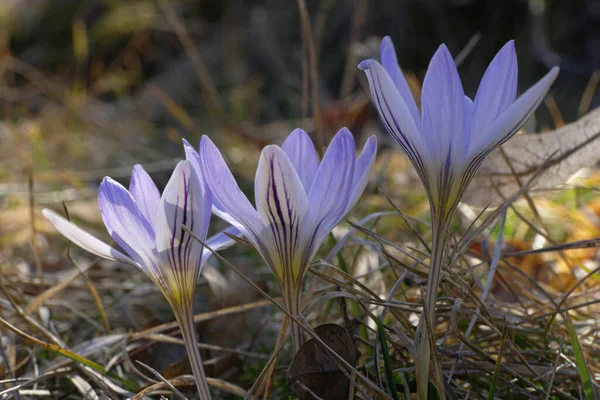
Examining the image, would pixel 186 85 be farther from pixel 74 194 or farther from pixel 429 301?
pixel 429 301

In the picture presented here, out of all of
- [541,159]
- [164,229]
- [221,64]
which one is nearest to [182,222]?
[164,229]

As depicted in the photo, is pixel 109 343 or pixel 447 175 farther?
pixel 109 343

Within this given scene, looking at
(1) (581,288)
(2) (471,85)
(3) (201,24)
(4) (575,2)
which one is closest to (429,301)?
(1) (581,288)

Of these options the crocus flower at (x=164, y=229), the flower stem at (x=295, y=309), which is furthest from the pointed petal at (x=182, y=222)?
the flower stem at (x=295, y=309)

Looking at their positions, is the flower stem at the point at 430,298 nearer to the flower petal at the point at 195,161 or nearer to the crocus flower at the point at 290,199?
the crocus flower at the point at 290,199

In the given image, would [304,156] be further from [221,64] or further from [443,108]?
[221,64]

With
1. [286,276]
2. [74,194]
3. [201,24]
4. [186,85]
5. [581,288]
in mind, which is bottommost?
[286,276]
